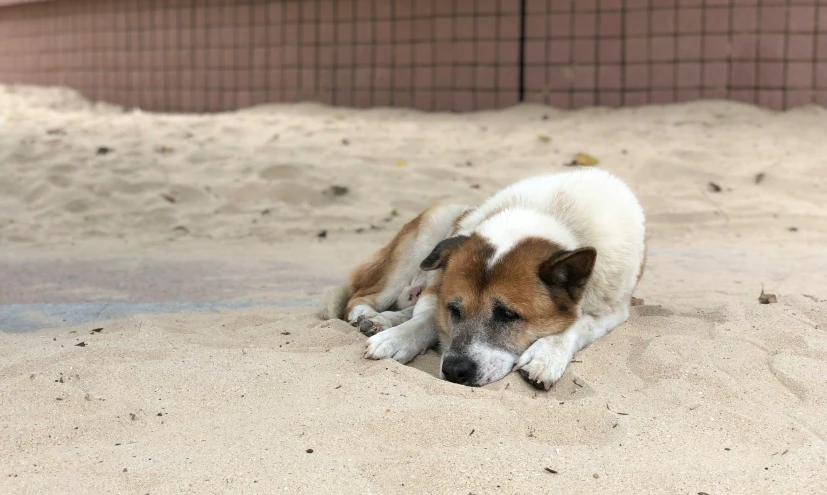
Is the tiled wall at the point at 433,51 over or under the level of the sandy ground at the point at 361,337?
over

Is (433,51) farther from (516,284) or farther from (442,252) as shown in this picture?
(516,284)

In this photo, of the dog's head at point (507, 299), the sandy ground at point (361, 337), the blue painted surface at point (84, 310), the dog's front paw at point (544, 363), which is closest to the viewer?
the sandy ground at point (361, 337)

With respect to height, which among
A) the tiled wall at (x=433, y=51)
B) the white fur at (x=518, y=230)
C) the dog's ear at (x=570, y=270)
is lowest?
the dog's ear at (x=570, y=270)

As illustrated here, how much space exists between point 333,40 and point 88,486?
8.07 metres

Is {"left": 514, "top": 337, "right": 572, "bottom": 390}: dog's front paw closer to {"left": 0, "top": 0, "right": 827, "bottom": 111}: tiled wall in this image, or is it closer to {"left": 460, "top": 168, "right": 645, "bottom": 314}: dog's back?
{"left": 460, "top": 168, "right": 645, "bottom": 314}: dog's back

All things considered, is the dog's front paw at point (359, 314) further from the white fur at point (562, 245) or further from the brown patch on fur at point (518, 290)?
the brown patch on fur at point (518, 290)

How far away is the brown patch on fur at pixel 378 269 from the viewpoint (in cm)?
421

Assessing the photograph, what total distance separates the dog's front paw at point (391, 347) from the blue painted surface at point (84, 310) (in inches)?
40.4

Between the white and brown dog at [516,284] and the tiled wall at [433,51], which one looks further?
the tiled wall at [433,51]

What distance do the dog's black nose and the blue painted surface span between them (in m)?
1.42

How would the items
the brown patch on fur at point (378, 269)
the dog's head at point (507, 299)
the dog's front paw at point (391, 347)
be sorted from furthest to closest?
the brown patch on fur at point (378, 269) < the dog's front paw at point (391, 347) < the dog's head at point (507, 299)

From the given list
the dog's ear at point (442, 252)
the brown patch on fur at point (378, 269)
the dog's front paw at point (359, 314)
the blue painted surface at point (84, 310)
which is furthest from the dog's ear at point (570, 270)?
the blue painted surface at point (84, 310)

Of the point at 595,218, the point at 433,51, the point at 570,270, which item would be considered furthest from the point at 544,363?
the point at 433,51

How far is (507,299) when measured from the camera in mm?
3143
